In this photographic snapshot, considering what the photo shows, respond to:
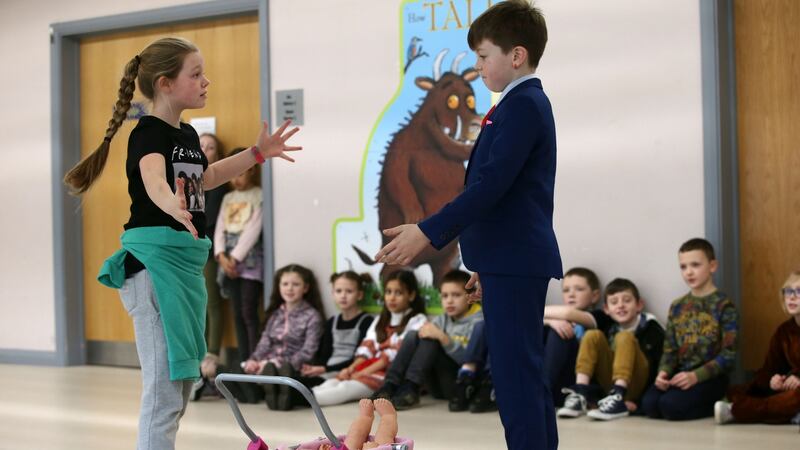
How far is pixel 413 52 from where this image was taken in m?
5.02

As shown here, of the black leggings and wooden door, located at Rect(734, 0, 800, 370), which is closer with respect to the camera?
wooden door, located at Rect(734, 0, 800, 370)

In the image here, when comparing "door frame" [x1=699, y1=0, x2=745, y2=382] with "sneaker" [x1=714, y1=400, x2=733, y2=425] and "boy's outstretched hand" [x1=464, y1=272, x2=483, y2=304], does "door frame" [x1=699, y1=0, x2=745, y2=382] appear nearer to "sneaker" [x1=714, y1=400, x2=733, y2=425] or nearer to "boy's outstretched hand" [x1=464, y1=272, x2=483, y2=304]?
"sneaker" [x1=714, y1=400, x2=733, y2=425]

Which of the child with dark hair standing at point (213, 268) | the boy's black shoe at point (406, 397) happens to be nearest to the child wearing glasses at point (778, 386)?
the boy's black shoe at point (406, 397)

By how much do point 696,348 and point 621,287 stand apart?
1.30 feet

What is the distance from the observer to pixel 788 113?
440 centimetres

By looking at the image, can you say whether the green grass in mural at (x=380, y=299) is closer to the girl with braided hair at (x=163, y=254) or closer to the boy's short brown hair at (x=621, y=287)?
the boy's short brown hair at (x=621, y=287)

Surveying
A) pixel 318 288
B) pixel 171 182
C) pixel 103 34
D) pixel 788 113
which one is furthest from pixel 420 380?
pixel 103 34

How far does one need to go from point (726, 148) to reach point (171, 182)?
9.02ft

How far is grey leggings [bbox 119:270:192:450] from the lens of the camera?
2406 millimetres

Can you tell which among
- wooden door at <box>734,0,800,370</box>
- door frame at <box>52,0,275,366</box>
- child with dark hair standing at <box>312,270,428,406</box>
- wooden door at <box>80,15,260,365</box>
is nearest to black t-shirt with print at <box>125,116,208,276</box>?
child with dark hair standing at <box>312,270,428,406</box>

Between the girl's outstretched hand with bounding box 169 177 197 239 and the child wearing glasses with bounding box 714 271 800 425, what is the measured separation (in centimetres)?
246

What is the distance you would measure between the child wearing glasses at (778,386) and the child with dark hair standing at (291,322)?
1.97 meters

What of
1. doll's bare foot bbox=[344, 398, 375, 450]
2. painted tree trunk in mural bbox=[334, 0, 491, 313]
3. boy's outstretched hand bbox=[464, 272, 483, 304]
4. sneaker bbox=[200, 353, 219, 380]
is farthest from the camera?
sneaker bbox=[200, 353, 219, 380]

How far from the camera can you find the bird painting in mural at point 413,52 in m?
5.00
